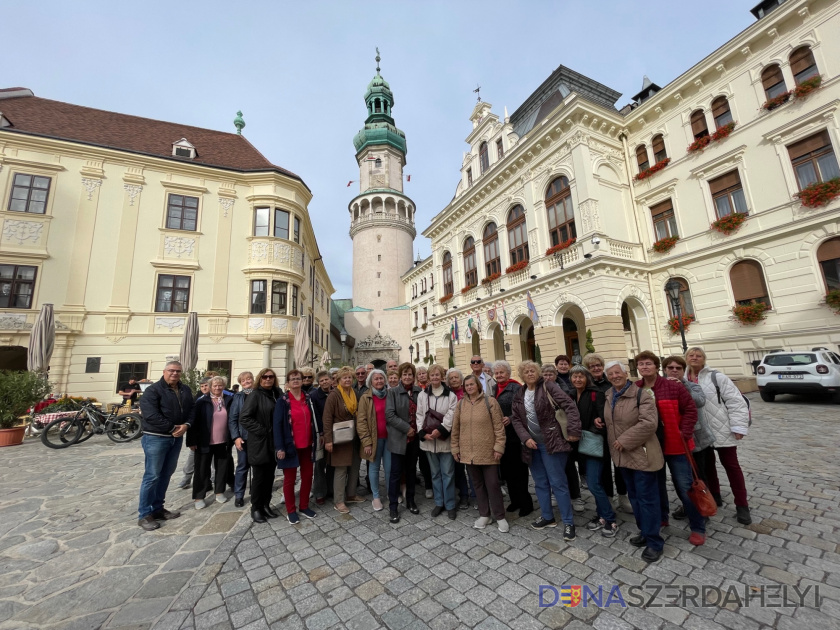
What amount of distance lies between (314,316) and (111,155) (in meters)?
13.3

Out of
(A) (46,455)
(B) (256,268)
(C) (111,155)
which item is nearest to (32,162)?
(C) (111,155)

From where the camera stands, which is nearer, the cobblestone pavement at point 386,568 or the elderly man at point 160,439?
the cobblestone pavement at point 386,568

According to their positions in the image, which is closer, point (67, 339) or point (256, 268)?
point (67, 339)

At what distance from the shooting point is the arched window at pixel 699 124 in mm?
15227

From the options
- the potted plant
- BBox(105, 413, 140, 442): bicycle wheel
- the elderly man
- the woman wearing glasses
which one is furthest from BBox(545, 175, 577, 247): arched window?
the potted plant

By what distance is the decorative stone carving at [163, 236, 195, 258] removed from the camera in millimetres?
15867

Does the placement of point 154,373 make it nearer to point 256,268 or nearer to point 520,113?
point 256,268

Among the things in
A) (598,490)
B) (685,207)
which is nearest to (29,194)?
(598,490)

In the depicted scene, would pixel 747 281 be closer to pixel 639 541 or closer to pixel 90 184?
pixel 639 541

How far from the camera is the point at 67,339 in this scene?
1387cm

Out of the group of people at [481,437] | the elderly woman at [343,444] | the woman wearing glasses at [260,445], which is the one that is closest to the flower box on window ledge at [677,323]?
the group of people at [481,437]

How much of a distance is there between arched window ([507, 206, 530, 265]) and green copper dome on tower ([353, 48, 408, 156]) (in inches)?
1100

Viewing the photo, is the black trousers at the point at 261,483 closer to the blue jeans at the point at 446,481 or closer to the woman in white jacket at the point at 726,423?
the blue jeans at the point at 446,481

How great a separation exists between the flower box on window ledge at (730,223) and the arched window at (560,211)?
214 inches
